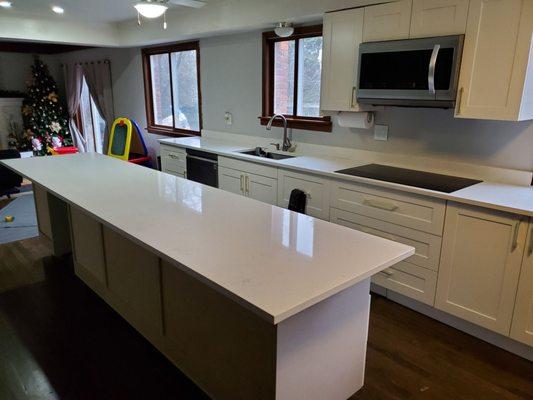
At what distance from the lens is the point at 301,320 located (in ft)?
4.64

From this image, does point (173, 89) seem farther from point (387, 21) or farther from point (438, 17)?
point (438, 17)

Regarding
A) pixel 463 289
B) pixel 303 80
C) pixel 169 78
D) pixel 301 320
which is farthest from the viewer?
pixel 169 78

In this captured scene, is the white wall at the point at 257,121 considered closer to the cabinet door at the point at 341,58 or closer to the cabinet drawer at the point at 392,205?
the cabinet door at the point at 341,58

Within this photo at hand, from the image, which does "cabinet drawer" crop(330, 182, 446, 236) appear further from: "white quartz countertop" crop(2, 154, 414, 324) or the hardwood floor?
"white quartz countertop" crop(2, 154, 414, 324)

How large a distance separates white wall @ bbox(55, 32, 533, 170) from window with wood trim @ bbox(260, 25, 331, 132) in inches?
4.2

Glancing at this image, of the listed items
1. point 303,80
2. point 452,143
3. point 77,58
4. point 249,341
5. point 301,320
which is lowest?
point 249,341

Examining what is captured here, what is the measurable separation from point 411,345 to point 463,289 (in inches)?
17.5

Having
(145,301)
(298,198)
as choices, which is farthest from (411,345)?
(145,301)

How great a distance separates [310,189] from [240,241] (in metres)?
1.48

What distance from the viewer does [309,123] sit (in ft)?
12.0

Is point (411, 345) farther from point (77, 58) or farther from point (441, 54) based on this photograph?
point (77, 58)

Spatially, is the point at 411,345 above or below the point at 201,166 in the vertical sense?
below

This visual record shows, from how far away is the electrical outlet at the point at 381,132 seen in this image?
3097 millimetres

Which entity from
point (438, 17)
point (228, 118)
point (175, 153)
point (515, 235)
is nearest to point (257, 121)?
point (228, 118)
